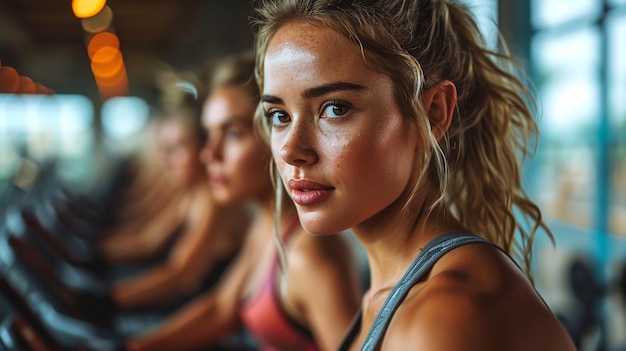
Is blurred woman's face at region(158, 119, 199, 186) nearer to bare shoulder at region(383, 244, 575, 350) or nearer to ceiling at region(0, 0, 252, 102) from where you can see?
ceiling at region(0, 0, 252, 102)

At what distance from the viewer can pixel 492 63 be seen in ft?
3.39

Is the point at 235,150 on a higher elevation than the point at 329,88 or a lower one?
lower

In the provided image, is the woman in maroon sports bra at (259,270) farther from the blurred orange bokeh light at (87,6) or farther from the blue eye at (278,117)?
the blurred orange bokeh light at (87,6)

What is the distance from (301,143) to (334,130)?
49mm

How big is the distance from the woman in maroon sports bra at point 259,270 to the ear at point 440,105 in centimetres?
40

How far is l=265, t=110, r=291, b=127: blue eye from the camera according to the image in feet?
3.08

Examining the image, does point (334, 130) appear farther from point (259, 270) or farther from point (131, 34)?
point (131, 34)

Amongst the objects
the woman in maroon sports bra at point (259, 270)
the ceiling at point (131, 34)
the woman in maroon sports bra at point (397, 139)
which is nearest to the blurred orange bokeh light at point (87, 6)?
the ceiling at point (131, 34)

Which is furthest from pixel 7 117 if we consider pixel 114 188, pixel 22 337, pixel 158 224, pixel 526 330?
pixel 526 330

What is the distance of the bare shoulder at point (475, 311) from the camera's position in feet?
2.24

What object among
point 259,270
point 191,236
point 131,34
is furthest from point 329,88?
point 131,34

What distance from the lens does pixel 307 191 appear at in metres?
0.92

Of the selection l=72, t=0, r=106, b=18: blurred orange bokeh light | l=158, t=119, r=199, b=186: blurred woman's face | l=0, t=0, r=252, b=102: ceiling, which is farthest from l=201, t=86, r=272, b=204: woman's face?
l=0, t=0, r=252, b=102: ceiling

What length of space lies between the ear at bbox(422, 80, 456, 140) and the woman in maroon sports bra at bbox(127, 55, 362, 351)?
0.40 metres
